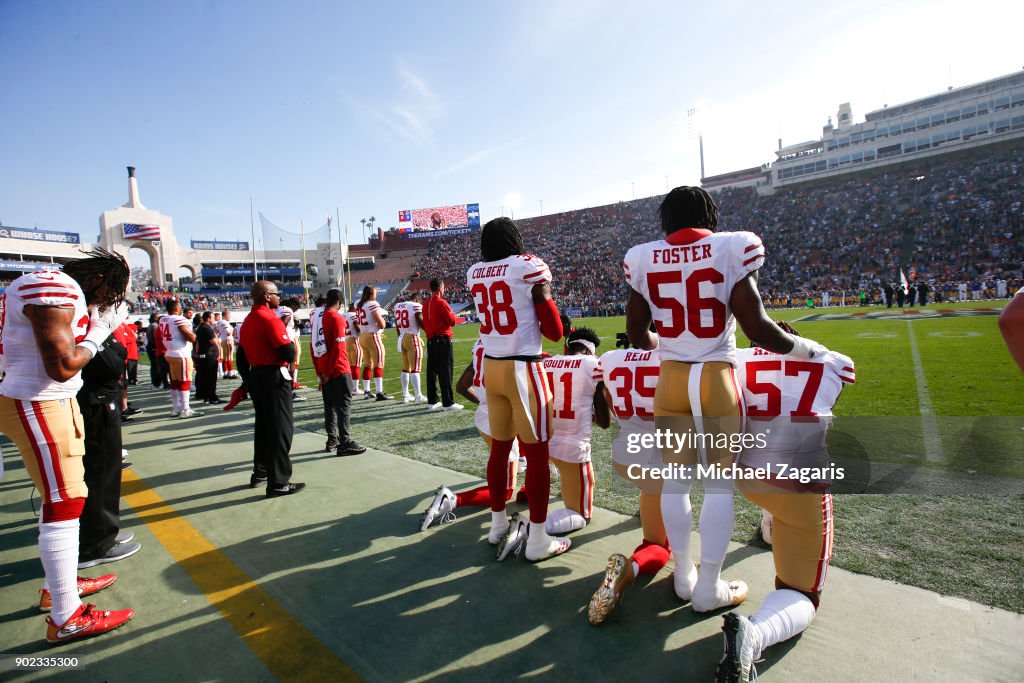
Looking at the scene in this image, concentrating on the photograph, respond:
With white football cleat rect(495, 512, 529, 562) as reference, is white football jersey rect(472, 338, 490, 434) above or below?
above

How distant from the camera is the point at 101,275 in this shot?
123 inches

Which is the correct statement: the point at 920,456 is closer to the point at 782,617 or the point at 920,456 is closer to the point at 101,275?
the point at 782,617

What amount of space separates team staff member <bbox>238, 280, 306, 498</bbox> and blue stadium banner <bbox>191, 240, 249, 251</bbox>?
65.5m

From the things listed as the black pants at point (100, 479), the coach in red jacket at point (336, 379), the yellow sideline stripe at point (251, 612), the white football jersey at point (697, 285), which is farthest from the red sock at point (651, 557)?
the coach in red jacket at point (336, 379)

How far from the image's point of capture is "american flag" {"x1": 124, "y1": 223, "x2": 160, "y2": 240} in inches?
1999

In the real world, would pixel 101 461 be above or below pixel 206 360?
below

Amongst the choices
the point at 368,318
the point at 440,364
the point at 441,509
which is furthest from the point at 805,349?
the point at 368,318

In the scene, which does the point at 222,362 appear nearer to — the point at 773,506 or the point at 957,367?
the point at 773,506

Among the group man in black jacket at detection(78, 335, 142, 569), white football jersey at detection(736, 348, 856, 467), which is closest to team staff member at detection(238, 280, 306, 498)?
man in black jacket at detection(78, 335, 142, 569)

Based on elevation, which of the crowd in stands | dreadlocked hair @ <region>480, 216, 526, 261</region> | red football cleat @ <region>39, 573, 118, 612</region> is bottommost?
red football cleat @ <region>39, 573, 118, 612</region>

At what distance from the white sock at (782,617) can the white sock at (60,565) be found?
3145 mm

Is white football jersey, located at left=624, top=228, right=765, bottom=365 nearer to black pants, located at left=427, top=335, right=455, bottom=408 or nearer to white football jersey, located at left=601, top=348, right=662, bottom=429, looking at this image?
white football jersey, located at left=601, top=348, right=662, bottom=429

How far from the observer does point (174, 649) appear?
96.4 inches

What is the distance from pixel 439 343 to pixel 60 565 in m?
5.62
